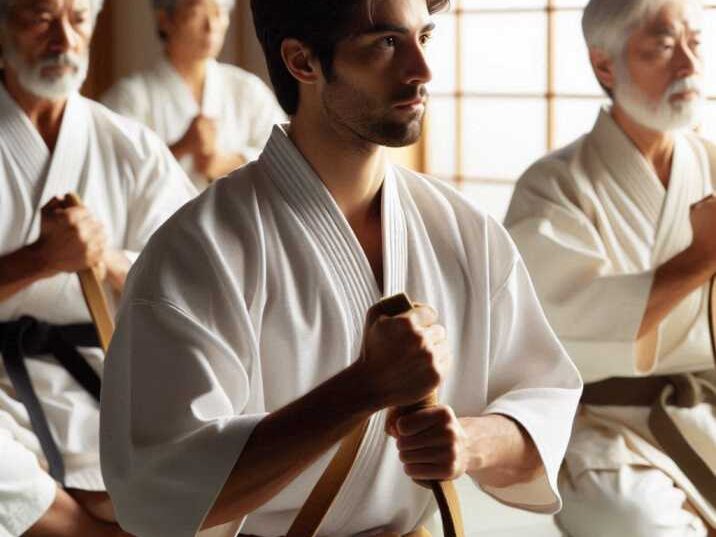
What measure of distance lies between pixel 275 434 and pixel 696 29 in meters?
1.69

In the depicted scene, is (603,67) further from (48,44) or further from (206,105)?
(206,105)

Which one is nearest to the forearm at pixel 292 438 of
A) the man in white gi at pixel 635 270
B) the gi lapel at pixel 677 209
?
the man in white gi at pixel 635 270

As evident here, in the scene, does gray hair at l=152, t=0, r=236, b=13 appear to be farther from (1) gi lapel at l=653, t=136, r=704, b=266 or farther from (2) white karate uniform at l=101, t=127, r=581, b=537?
(2) white karate uniform at l=101, t=127, r=581, b=537

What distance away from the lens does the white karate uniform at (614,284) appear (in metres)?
2.92

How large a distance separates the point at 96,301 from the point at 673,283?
113cm

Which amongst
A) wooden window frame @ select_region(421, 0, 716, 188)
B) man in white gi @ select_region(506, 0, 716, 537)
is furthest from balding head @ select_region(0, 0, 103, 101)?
wooden window frame @ select_region(421, 0, 716, 188)

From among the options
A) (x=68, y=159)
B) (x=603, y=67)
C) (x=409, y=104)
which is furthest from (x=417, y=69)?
(x=68, y=159)

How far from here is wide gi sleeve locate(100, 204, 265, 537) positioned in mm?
1878

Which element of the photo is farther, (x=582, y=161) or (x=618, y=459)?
(x=582, y=161)

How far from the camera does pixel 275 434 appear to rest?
6.06 feet

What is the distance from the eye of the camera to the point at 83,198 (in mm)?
3289

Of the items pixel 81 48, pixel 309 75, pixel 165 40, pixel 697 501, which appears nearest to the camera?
pixel 309 75

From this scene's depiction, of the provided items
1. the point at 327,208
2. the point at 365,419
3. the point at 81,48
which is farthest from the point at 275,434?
the point at 81,48

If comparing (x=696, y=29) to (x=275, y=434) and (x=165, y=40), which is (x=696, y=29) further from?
(x=165, y=40)
